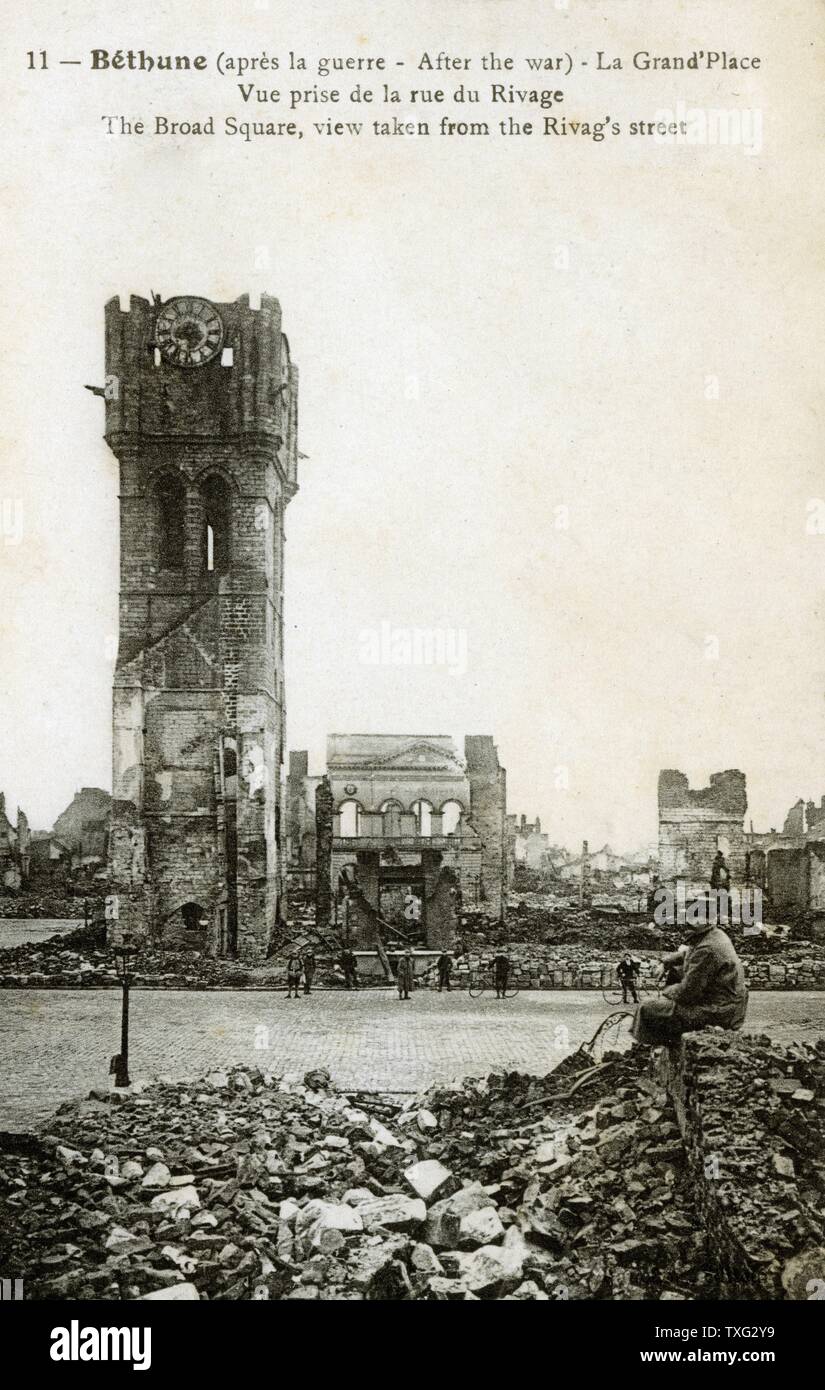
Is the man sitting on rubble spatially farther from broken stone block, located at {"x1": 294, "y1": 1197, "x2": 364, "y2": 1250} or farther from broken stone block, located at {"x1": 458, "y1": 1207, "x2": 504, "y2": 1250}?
broken stone block, located at {"x1": 294, "y1": 1197, "x2": 364, "y2": 1250}

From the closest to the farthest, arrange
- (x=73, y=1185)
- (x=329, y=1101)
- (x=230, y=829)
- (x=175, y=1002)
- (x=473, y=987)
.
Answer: (x=73, y=1185)
(x=329, y=1101)
(x=175, y=1002)
(x=473, y=987)
(x=230, y=829)

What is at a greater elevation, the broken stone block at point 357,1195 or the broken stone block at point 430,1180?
the broken stone block at point 430,1180

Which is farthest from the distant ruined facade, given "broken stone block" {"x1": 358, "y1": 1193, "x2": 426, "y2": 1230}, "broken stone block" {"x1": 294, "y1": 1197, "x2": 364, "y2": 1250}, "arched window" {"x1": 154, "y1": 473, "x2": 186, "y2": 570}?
"broken stone block" {"x1": 294, "y1": 1197, "x2": 364, "y2": 1250}

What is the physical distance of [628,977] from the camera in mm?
9547

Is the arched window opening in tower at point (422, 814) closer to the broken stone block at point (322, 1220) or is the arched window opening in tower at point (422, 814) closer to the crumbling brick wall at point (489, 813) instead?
the crumbling brick wall at point (489, 813)

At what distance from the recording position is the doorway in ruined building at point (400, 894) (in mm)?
13491

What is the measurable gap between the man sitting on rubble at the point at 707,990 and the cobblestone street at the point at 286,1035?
4.70 ft

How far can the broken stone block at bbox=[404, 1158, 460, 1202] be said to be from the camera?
723cm

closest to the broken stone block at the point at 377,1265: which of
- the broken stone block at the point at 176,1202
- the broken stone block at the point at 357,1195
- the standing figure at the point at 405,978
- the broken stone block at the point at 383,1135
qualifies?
the broken stone block at the point at 357,1195
